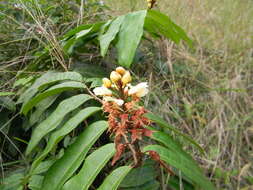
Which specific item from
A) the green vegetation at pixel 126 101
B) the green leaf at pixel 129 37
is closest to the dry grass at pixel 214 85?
the green vegetation at pixel 126 101

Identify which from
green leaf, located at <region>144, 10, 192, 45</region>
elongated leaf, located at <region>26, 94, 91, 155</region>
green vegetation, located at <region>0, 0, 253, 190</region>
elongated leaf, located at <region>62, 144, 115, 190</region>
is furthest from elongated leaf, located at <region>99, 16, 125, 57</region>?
elongated leaf, located at <region>62, 144, 115, 190</region>

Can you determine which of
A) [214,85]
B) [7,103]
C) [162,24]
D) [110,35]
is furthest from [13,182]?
[214,85]

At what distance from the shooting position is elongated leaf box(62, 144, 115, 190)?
93cm

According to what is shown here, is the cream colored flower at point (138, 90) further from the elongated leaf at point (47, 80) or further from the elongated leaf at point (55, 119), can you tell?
the elongated leaf at point (47, 80)

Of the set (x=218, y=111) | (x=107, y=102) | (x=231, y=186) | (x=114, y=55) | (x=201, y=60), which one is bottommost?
(x=231, y=186)

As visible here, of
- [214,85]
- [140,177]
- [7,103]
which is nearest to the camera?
[140,177]

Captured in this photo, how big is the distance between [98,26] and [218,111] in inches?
33.3

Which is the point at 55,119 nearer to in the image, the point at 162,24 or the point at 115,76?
the point at 115,76

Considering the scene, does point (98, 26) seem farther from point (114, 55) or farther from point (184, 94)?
point (184, 94)

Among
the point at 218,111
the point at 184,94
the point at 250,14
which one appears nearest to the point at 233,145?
the point at 218,111

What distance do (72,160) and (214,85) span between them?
51.6 inches

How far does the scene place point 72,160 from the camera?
1.02m

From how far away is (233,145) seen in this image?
1.71 metres

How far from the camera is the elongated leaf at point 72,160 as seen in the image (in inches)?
39.5
